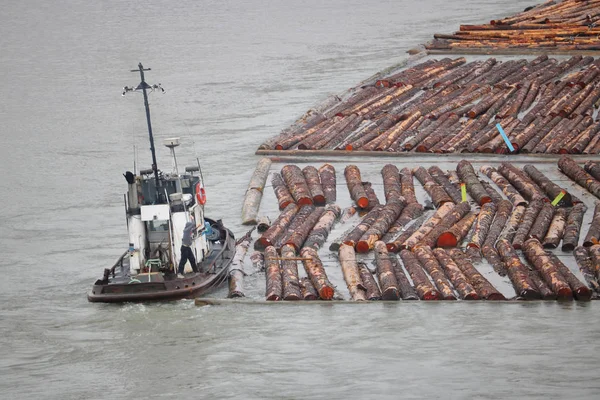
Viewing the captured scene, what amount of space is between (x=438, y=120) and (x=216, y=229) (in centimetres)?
1549

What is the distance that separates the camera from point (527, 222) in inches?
1155

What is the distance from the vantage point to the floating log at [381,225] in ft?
92.9

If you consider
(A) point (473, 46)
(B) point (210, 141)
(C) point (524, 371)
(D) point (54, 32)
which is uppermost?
(D) point (54, 32)

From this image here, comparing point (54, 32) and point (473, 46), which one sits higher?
point (54, 32)

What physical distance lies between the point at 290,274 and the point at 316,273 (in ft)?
1.87

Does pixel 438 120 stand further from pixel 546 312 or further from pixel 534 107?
pixel 546 312

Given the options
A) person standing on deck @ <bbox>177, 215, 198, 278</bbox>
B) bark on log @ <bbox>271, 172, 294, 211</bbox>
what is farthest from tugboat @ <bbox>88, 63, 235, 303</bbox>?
bark on log @ <bbox>271, 172, 294, 211</bbox>

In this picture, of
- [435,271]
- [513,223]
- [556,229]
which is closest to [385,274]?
[435,271]

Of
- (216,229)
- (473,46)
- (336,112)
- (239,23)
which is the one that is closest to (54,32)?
(239,23)

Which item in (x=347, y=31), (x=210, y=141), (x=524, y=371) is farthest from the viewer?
(x=347, y=31)

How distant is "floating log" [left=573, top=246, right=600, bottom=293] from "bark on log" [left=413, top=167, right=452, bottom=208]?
198 inches

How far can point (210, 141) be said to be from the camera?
42250 millimetres

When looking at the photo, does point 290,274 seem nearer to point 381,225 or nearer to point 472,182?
point 381,225

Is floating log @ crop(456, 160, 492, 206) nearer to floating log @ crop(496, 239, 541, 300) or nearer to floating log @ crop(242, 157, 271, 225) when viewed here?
floating log @ crop(496, 239, 541, 300)
